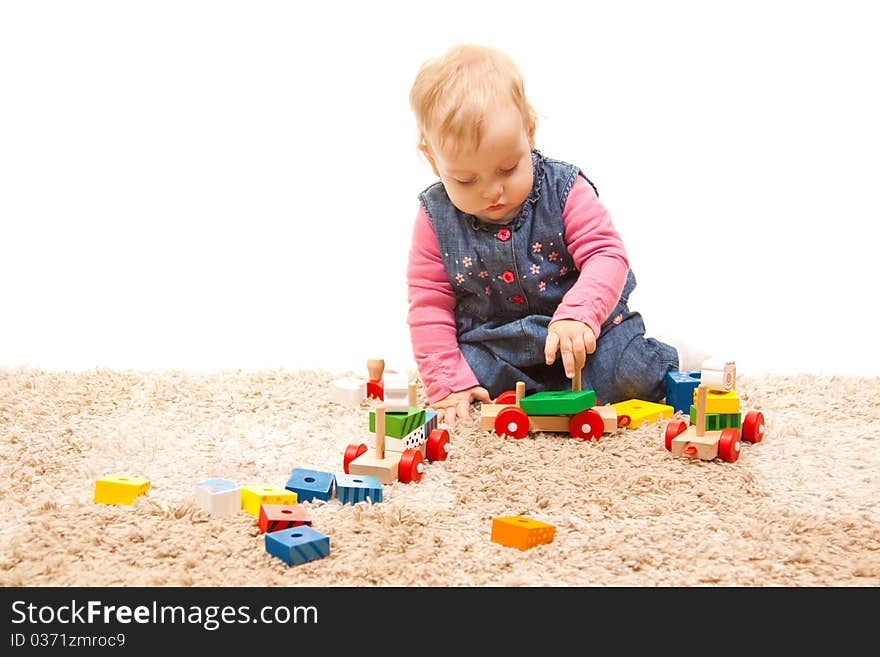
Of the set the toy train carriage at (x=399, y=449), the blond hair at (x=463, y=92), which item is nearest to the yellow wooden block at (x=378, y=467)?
the toy train carriage at (x=399, y=449)

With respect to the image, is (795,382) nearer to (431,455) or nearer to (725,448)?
(725,448)

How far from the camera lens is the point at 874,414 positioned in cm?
149

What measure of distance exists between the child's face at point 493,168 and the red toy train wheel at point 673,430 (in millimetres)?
414

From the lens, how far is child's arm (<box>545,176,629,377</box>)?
4.63 ft

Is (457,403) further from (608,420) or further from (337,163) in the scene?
(337,163)

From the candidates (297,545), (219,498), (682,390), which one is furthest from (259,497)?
(682,390)

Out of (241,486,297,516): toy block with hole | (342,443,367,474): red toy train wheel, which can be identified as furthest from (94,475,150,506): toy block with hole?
(342,443,367,474): red toy train wheel

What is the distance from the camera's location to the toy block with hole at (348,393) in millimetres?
1584

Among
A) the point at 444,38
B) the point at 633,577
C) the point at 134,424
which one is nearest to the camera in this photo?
the point at 633,577

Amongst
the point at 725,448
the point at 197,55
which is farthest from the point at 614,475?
the point at 197,55

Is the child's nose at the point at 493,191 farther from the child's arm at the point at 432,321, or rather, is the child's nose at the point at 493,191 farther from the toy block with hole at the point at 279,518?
the toy block with hole at the point at 279,518

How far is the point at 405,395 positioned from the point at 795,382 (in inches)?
30.3

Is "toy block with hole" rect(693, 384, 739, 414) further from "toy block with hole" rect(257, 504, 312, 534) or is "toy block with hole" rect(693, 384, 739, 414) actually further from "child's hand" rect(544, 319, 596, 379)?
"toy block with hole" rect(257, 504, 312, 534)

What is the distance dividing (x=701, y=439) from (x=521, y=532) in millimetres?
386
